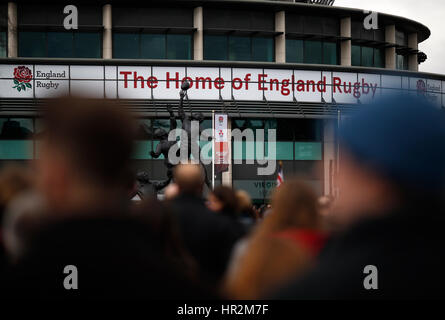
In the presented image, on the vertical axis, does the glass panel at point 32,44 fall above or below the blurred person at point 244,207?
above

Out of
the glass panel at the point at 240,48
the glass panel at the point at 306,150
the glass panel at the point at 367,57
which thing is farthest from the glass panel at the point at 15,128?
the glass panel at the point at 367,57

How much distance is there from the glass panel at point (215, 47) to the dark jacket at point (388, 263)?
34432 mm

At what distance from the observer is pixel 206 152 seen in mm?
33500

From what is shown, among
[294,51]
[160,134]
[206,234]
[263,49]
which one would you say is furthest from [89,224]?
[294,51]

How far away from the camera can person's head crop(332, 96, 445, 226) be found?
1809 mm

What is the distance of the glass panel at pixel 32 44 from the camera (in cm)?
3469

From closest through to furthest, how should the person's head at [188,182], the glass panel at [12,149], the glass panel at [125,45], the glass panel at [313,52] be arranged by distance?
the person's head at [188,182] → the glass panel at [12,149] → the glass panel at [125,45] → the glass panel at [313,52]

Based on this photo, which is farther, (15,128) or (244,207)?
(15,128)

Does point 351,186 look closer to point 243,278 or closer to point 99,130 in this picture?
point 243,278

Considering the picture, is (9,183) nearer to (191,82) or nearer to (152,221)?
(152,221)

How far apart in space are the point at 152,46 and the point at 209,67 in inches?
149

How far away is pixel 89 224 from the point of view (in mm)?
1654

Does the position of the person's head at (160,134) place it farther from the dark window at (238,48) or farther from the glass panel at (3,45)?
the glass panel at (3,45)

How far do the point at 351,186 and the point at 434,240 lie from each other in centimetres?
29
